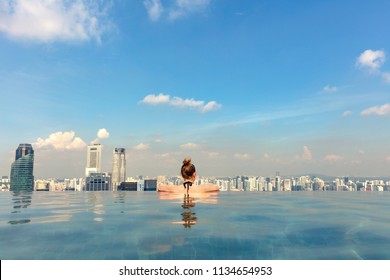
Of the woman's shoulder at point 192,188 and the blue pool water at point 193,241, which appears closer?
the blue pool water at point 193,241

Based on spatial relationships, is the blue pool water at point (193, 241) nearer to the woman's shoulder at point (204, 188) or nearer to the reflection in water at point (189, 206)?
the reflection in water at point (189, 206)

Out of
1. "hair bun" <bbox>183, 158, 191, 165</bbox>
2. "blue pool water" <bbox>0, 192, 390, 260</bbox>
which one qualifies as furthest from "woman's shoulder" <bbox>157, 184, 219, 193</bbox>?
"blue pool water" <bbox>0, 192, 390, 260</bbox>

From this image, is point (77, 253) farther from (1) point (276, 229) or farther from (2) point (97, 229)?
(1) point (276, 229)

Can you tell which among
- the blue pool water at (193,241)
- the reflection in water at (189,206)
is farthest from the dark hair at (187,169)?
the blue pool water at (193,241)

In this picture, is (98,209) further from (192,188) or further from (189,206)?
(192,188)

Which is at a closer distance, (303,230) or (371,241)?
(371,241)

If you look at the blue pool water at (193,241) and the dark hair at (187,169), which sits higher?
the dark hair at (187,169)
